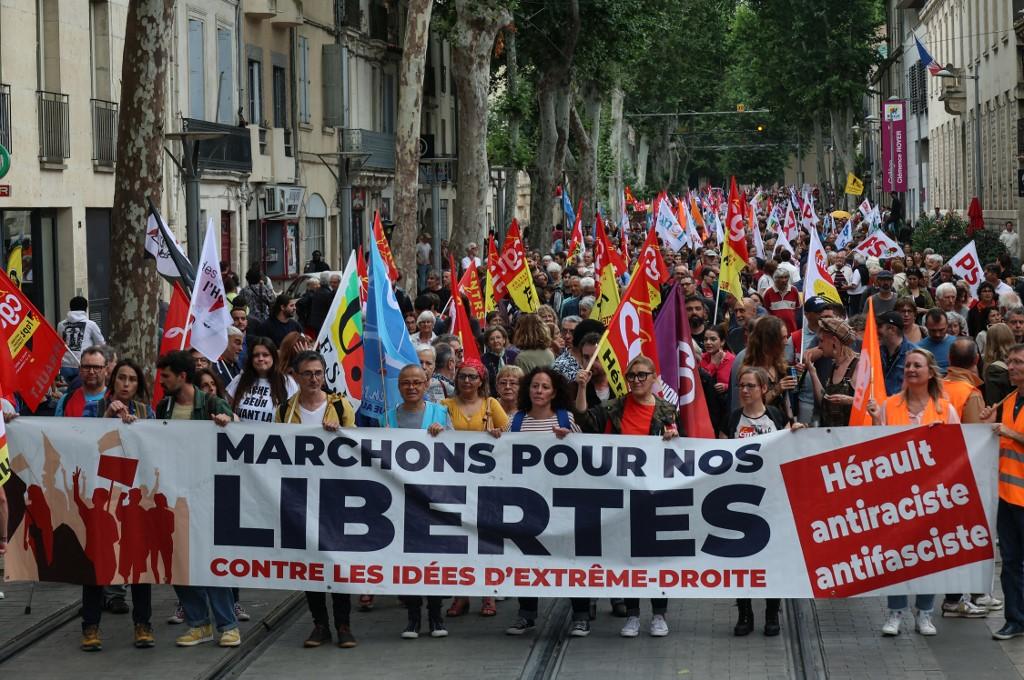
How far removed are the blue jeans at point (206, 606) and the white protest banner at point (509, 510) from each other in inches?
6.9

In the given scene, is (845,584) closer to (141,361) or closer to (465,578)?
(465,578)

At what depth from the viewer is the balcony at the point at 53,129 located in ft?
80.3

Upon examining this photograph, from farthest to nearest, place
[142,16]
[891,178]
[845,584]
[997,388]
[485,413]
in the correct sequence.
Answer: [891,178], [142,16], [997,388], [485,413], [845,584]

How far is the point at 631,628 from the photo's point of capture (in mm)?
10234

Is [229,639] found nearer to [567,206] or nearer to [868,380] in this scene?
[868,380]

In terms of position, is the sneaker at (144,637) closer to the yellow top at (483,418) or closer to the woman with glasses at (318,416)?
the woman with glasses at (318,416)

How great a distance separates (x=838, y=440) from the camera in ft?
32.7

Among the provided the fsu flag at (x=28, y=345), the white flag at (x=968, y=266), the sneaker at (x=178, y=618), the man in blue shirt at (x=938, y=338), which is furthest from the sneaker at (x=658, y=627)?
the white flag at (x=968, y=266)

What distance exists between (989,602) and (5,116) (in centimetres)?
1611

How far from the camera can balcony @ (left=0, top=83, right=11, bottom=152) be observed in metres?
22.9

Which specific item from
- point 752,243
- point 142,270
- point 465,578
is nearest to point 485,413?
point 465,578

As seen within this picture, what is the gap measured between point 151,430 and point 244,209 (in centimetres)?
2516

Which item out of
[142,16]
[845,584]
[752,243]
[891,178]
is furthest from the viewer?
[891,178]

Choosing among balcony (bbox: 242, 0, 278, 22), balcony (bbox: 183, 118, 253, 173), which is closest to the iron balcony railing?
balcony (bbox: 183, 118, 253, 173)
